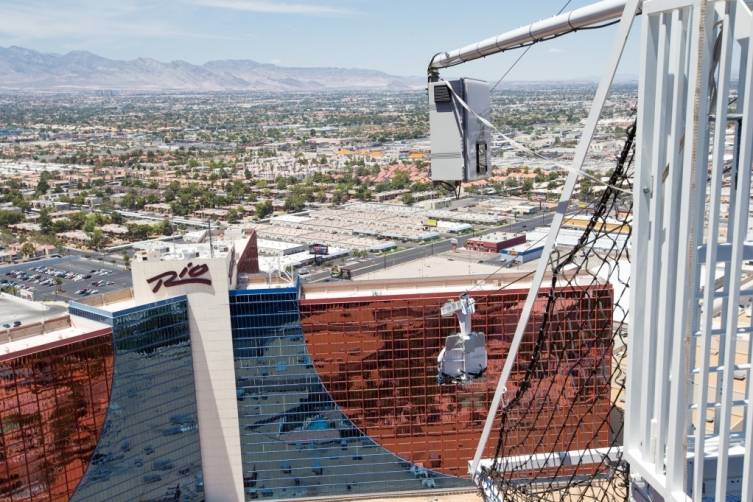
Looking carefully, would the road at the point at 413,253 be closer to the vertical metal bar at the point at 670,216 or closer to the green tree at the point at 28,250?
the green tree at the point at 28,250

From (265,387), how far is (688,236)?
422 inches

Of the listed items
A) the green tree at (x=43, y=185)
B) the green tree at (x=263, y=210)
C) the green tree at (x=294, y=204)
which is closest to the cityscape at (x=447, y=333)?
the green tree at (x=263, y=210)

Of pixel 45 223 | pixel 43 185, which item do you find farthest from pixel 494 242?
pixel 43 185

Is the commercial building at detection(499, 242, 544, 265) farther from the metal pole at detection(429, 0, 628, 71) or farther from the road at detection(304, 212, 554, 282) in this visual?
the metal pole at detection(429, 0, 628, 71)

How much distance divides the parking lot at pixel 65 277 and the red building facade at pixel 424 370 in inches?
698

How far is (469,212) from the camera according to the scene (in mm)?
41500

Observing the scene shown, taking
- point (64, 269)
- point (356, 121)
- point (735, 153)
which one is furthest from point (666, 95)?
point (356, 121)

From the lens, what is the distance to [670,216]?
8.86 ft

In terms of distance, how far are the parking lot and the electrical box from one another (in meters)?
24.9

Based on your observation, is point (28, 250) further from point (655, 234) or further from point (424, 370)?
point (655, 234)

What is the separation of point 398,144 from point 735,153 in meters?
77.4

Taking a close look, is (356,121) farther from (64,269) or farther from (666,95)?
(666,95)

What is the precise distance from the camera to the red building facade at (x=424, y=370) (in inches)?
490

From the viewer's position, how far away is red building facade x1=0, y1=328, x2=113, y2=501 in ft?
34.2
